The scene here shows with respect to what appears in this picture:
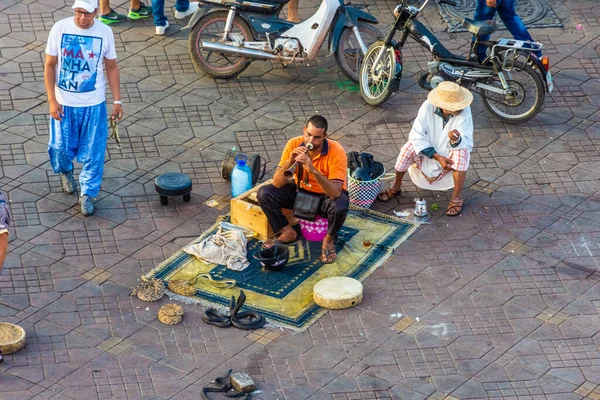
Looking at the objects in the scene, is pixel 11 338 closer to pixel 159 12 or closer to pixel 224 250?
pixel 224 250

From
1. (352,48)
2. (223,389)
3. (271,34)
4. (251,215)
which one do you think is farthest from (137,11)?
(223,389)

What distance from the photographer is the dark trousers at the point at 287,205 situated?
10.1 meters

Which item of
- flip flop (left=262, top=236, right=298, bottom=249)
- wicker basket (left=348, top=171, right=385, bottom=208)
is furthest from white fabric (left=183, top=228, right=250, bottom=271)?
wicker basket (left=348, top=171, right=385, bottom=208)

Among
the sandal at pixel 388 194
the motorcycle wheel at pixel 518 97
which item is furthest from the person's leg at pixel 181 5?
the sandal at pixel 388 194

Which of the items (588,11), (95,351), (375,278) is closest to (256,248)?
(375,278)

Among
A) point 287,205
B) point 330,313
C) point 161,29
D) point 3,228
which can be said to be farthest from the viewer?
point 161,29

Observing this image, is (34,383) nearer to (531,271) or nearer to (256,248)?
(256,248)

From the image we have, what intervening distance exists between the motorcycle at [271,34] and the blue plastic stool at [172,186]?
2.27m

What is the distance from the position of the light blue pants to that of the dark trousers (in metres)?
1.43

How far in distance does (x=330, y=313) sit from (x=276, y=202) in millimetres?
1109

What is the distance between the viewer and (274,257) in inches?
394

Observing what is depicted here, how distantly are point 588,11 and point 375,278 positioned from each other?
20.0 feet

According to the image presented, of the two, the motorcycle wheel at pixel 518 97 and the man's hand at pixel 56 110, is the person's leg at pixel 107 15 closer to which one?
the man's hand at pixel 56 110

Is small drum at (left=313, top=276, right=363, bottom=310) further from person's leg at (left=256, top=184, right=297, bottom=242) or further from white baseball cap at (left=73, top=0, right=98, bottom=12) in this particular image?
white baseball cap at (left=73, top=0, right=98, bottom=12)
